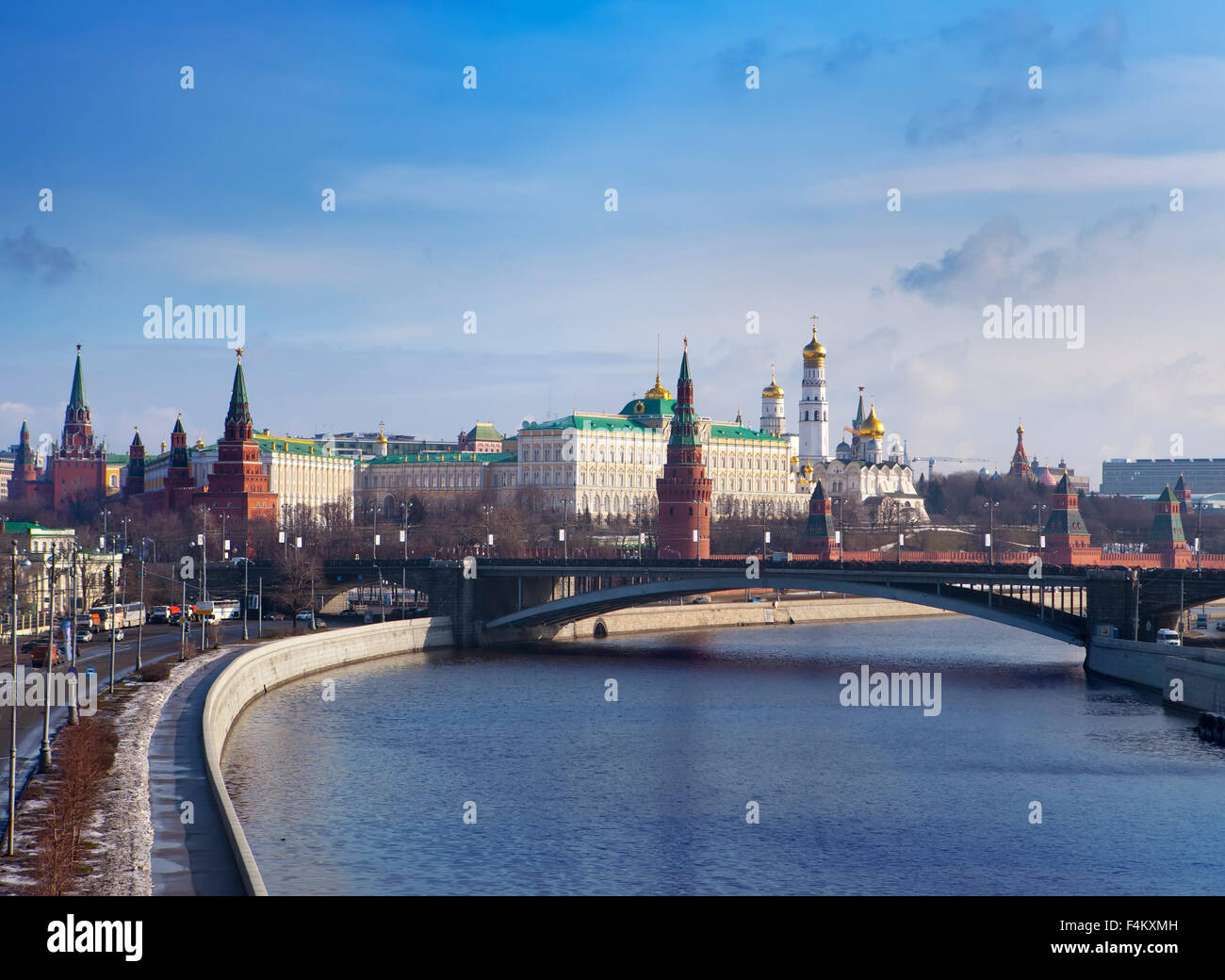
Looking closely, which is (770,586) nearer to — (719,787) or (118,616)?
(118,616)

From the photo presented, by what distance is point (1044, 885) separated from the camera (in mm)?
21719

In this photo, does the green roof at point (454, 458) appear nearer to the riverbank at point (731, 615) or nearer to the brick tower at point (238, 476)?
the brick tower at point (238, 476)

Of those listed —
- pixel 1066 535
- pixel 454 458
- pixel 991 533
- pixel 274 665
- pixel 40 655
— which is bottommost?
pixel 274 665

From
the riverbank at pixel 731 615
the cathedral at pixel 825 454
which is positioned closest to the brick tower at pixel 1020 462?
the cathedral at pixel 825 454

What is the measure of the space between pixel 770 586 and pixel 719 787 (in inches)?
987

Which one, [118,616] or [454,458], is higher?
[454,458]

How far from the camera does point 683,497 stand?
8119 cm

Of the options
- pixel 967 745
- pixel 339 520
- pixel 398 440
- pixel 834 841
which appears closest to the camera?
pixel 834 841

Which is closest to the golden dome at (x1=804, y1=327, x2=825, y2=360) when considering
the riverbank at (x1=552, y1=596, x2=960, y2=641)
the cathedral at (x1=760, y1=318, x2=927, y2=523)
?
the cathedral at (x1=760, y1=318, x2=927, y2=523)

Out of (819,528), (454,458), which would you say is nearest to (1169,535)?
(819,528)

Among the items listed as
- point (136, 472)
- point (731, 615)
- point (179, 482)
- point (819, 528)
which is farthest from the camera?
point (136, 472)
